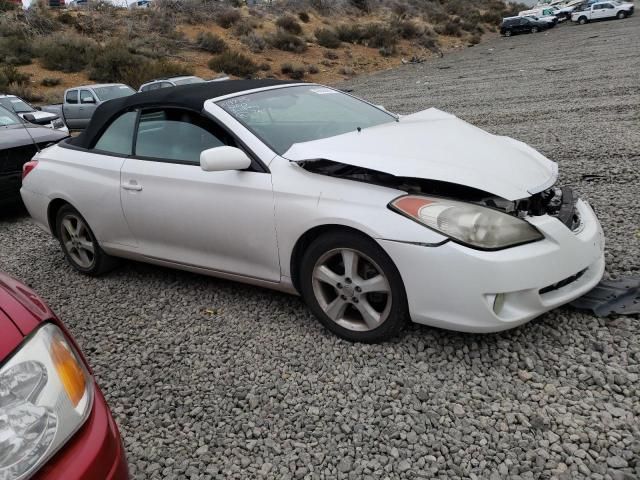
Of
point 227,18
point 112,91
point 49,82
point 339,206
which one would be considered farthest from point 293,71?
point 339,206

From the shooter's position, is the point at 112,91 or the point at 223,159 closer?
the point at 223,159

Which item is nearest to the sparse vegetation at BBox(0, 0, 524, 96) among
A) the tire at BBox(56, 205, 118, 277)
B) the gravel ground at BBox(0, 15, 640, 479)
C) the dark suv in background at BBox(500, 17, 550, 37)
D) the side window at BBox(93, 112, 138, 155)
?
the dark suv in background at BBox(500, 17, 550, 37)

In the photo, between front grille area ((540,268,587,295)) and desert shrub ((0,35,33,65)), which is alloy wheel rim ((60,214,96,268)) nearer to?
front grille area ((540,268,587,295))

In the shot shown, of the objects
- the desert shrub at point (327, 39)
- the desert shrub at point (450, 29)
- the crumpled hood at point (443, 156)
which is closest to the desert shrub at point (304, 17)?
the desert shrub at point (327, 39)

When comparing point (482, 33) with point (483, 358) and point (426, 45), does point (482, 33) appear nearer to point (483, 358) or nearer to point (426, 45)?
point (426, 45)

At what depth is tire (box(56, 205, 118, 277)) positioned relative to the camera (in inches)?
178

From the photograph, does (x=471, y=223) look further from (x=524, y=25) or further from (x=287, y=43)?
(x=524, y=25)

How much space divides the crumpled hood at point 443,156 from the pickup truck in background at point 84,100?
14.3 metres

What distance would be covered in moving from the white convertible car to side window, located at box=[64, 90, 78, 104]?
13723 mm

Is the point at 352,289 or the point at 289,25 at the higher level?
the point at 289,25

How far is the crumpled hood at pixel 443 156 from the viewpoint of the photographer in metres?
→ 2.90

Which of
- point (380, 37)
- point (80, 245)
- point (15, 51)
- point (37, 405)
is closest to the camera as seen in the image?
point (37, 405)

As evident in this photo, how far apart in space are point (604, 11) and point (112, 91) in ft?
129

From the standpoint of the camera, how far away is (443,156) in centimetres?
309
